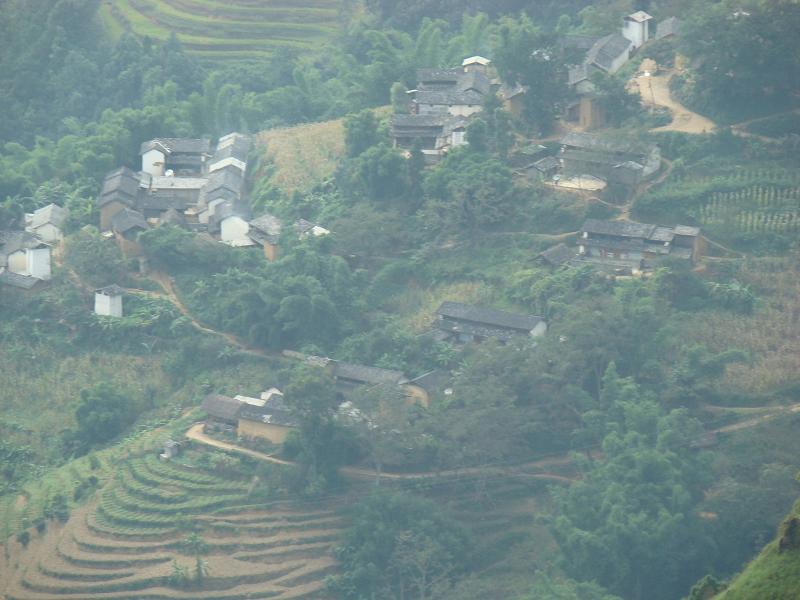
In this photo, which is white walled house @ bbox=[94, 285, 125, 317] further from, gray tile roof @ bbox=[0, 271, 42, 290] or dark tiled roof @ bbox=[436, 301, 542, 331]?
dark tiled roof @ bbox=[436, 301, 542, 331]

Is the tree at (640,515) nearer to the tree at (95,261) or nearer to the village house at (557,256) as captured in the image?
the village house at (557,256)

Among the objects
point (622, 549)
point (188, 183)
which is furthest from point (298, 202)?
point (622, 549)

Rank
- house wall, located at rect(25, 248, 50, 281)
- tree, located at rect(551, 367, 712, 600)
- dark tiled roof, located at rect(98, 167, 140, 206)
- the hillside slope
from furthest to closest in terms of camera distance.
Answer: dark tiled roof, located at rect(98, 167, 140, 206) → house wall, located at rect(25, 248, 50, 281) → tree, located at rect(551, 367, 712, 600) → the hillside slope

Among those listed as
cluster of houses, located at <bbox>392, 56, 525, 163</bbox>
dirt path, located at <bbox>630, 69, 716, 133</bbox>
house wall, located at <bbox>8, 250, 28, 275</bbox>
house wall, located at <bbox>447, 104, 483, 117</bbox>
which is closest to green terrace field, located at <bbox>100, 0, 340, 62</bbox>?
cluster of houses, located at <bbox>392, 56, 525, 163</bbox>

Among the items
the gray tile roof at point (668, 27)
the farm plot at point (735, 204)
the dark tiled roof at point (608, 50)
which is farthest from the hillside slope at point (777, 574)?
the gray tile roof at point (668, 27)

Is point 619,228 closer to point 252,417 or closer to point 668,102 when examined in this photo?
point 668,102

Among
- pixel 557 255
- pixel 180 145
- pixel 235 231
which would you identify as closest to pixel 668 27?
pixel 557 255

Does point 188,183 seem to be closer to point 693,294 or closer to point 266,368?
point 266,368
